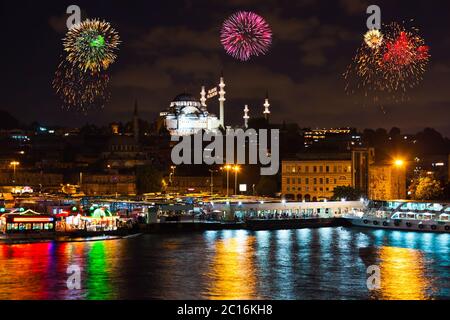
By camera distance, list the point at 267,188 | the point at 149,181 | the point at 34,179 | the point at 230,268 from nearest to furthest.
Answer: the point at 230,268
the point at 267,188
the point at 149,181
the point at 34,179

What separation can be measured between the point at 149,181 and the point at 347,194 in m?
16.7

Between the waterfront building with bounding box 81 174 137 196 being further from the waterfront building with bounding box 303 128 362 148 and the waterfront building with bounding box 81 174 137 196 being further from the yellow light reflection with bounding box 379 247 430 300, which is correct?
the yellow light reflection with bounding box 379 247 430 300

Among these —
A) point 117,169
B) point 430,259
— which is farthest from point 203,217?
point 117,169

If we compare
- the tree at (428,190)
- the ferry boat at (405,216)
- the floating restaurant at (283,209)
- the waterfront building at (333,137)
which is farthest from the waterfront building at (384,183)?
the ferry boat at (405,216)

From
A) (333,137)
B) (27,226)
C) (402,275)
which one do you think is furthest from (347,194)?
(333,137)

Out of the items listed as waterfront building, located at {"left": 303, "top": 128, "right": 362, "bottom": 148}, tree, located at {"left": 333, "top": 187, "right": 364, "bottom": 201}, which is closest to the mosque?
waterfront building, located at {"left": 303, "top": 128, "right": 362, "bottom": 148}

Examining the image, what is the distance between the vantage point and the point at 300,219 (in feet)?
118

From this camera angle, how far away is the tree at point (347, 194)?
42.0 metres

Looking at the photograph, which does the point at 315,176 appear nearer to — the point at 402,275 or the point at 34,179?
the point at 34,179

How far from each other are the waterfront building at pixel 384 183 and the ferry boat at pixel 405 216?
9.58m

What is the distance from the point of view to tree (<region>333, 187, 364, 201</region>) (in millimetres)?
41969

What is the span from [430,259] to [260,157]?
34196 mm

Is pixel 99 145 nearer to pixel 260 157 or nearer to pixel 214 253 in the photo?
pixel 260 157

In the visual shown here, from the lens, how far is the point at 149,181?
2147 inches
